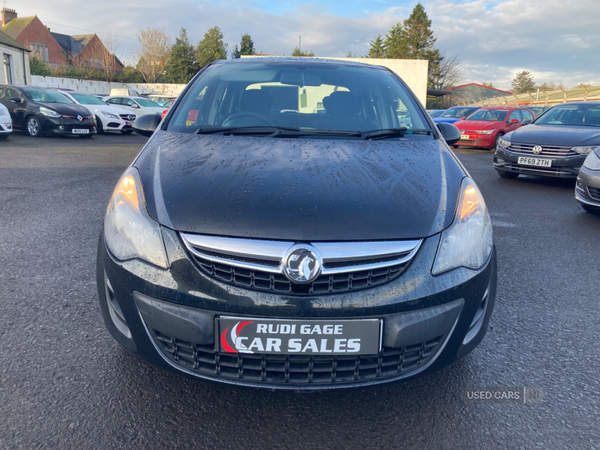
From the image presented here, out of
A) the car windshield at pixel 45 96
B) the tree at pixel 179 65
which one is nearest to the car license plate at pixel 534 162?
the car windshield at pixel 45 96

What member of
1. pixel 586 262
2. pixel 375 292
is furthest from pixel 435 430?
pixel 586 262

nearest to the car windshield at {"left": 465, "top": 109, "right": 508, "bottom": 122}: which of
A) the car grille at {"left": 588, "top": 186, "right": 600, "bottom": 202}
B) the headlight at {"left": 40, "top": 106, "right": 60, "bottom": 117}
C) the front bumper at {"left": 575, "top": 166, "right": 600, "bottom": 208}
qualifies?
the front bumper at {"left": 575, "top": 166, "right": 600, "bottom": 208}

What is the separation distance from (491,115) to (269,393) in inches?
571

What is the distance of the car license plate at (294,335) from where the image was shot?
5.32 feet

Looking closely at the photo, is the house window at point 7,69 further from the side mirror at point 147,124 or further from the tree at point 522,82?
the tree at point 522,82

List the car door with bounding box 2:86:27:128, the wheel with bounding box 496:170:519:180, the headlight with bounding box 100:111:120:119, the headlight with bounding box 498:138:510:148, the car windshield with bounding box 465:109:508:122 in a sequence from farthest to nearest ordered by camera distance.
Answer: the headlight with bounding box 100:111:120:119 → the car windshield with bounding box 465:109:508:122 → the car door with bounding box 2:86:27:128 → the wheel with bounding box 496:170:519:180 → the headlight with bounding box 498:138:510:148

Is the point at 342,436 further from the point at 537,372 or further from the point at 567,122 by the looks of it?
the point at 567,122

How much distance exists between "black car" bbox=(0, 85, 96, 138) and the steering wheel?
Answer: 1160 cm

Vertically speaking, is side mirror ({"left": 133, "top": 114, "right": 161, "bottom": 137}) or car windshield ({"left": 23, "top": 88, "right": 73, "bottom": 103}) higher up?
car windshield ({"left": 23, "top": 88, "right": 73, "bottom": 103})

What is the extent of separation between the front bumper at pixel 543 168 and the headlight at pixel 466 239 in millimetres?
6272

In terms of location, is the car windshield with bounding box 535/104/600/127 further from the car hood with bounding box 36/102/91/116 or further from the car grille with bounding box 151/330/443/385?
the car hood with bounding box 36/102/91/116

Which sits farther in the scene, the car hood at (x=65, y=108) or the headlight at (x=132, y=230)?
the car hood at (x=65, y=108)

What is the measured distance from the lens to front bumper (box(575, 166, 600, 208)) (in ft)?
17.0

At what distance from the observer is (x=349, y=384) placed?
1680mm
